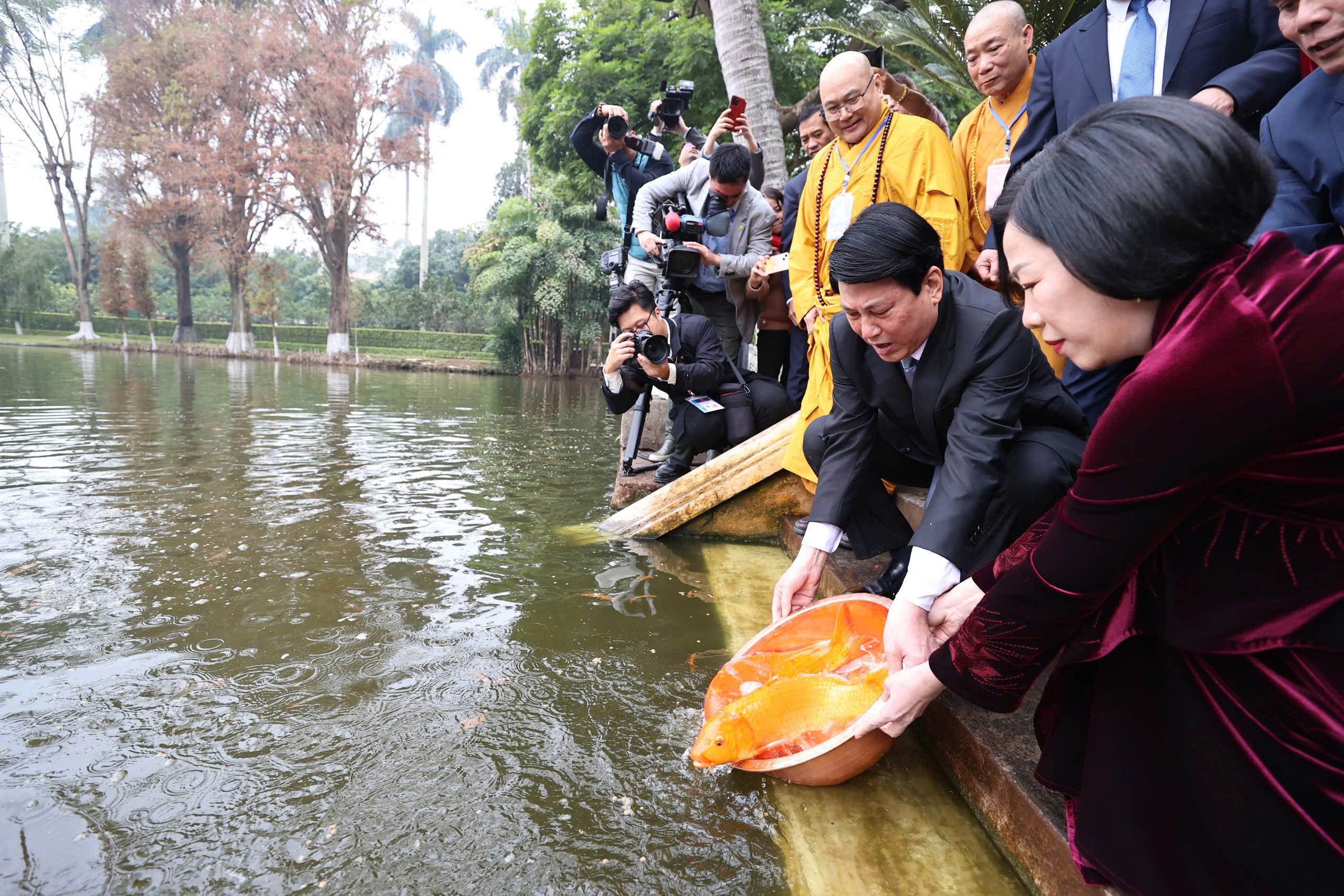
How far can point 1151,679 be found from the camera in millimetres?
1142

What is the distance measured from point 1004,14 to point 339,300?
2602 cm

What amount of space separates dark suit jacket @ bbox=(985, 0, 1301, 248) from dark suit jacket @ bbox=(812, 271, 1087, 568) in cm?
69

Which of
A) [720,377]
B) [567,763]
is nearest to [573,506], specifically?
[720,377]

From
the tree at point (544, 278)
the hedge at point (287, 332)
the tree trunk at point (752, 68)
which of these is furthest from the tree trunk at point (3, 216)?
the tree trunk at point (752, 68)

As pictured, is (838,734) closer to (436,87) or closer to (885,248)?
(885,248)

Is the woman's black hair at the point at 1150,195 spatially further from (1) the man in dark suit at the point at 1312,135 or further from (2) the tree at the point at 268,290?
(2) the tree at the point at 268,290

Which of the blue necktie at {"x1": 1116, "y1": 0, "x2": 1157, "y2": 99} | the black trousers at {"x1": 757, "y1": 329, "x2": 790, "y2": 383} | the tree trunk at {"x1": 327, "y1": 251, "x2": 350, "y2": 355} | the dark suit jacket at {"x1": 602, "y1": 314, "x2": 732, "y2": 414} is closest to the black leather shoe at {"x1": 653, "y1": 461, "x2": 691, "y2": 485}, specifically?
the dark suit jacket at {"x1": 602, "y1": 314, "x2": 732, "y2": 414}

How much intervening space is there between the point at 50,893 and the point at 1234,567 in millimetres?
2035

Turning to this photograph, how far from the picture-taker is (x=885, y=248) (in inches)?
77.5

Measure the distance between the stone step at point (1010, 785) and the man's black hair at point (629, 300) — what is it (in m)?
3.04

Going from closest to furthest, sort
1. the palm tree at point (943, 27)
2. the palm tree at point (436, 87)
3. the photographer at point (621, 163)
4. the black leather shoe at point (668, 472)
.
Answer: the black leather shoe at point (668, 472) → the photographer at point (621, 163) → the palm tree at point (943, 27) → the palm tree at point (436, 87)

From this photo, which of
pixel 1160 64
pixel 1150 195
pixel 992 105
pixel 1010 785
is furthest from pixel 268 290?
pixel 1150 195

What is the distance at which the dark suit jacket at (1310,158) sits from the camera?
5.90 feet

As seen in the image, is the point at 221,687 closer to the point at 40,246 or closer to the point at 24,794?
the point at 24,794
